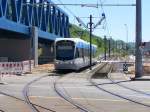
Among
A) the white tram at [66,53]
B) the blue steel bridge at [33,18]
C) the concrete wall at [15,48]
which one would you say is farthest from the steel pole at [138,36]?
the concrete wall at [15,48]

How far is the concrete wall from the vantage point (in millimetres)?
71781

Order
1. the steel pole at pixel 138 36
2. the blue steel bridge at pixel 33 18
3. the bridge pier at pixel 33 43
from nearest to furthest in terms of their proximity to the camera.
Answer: the steel pole at pixel 138 36 → the blue steel bridge at pixel 33 18 → the bridge pier at pixel 33 43

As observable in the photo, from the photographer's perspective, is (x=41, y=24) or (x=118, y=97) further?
(x=41, y=24)

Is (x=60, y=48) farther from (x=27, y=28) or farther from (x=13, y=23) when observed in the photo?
(x=27, y=28)

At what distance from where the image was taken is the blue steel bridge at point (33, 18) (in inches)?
2212

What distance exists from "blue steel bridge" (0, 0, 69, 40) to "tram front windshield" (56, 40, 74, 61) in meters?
5.37

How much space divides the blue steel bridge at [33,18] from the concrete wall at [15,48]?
312cm

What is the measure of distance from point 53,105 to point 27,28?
4763 cm

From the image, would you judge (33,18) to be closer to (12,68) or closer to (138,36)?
(12,68)

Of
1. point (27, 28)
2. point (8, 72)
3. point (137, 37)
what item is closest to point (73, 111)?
point (137, 37)

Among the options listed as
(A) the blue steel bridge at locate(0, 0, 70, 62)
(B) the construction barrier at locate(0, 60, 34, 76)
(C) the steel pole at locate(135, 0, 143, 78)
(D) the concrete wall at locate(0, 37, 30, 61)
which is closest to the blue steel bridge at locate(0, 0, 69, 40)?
(A) the blue steel bridge at locate(0, 0, 70, 62)

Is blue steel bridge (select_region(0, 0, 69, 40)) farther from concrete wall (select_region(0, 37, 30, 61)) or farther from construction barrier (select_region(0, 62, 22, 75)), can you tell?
construction barrier (select_region(0, 62, 22, 75))

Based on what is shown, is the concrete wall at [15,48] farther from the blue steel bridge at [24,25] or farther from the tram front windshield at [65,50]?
the tram front windshield at [65,50]

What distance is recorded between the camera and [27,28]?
218 feet
